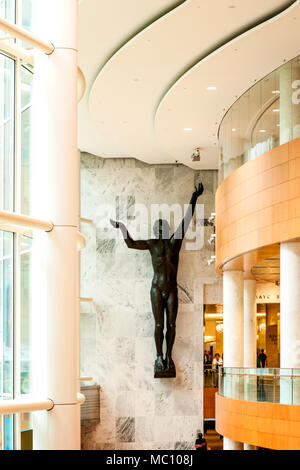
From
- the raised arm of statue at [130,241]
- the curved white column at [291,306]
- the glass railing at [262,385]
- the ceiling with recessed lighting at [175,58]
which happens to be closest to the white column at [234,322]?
the glass railing at [262,385]

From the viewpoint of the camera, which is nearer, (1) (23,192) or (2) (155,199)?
(1) (23,192)

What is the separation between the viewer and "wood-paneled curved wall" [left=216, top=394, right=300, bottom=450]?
17422 mm

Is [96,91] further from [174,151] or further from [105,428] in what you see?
[105,428]

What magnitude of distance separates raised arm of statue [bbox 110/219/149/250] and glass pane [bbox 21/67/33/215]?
2374 centimetres

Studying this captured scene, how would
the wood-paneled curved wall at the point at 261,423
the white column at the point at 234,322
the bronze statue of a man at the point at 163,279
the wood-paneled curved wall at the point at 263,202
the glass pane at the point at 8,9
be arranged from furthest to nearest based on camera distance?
the bronze statue of a man at the point at 163,279 < the white column at the point at 234,322 < the wood-paneled curved wall at the point at 263,202 < the wood-paneled curved wall at the point at 261,423 < the glass pane at the point at 8,9

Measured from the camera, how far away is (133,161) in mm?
32406

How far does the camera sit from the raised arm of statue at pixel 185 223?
3048 centimetres

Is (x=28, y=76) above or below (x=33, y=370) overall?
above

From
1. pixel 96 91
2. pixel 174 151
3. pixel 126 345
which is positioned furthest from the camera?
pixel 126 345

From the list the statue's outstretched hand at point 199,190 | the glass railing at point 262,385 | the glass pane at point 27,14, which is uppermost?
the statue's outstretched hand at point 199,190

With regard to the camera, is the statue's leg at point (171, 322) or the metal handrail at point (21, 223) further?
the statue's leg at point (171, 322)

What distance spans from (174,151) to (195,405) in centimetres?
986

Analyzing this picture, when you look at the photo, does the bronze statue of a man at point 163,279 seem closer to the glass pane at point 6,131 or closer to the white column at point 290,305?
the white column at point 290,305

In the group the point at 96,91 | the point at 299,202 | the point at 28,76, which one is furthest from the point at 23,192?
the point at 96,91
